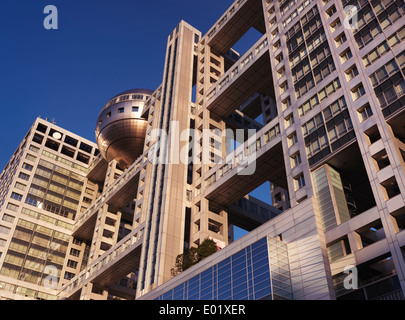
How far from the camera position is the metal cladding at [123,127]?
98875 millimetres

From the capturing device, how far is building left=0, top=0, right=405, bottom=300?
39.6m

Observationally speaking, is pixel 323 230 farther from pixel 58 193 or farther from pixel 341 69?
pixel 58 193

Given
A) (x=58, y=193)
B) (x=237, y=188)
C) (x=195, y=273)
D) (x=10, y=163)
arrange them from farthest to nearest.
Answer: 1. (x=10, y=163)
2. (x=58, y=193)
3. (x=237, y=188)
4. (x=195, y=273)

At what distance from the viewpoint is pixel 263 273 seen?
39.7 metres

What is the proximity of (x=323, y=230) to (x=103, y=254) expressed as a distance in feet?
166

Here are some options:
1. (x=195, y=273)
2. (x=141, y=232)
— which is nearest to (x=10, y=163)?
(x=141, y=232)

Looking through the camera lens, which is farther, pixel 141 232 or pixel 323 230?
pixel 141 232

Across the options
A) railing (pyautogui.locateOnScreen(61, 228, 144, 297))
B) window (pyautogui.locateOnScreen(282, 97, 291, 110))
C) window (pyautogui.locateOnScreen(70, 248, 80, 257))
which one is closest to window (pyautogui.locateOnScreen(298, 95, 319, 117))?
window (pyautogui.locateOnScreen(282, 97, 291, 110))

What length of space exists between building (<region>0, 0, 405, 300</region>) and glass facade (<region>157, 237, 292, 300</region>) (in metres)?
0.14

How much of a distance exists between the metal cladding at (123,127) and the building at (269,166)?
0.38 meters

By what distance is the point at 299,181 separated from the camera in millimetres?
49156

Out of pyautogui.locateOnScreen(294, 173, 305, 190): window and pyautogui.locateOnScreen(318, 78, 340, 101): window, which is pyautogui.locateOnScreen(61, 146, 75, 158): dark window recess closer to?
pyautogui.locateOnScreen(294, 173, 305, 190): window

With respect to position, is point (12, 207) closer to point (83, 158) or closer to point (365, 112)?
point (83, 158)

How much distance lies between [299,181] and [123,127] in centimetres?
5871
